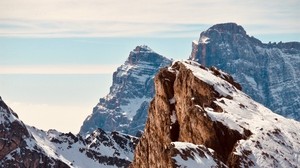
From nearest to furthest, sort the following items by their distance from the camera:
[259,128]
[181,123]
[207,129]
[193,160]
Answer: [193,160] → [207,129] → [259,128] → [181,123]

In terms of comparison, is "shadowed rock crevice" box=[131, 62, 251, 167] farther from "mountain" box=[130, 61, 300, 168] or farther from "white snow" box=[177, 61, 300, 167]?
"white snow" box=[177, 61, 300, 167]

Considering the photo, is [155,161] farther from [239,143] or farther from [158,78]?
[158,78]

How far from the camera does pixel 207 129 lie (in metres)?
85.8

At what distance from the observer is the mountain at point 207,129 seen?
254 feet

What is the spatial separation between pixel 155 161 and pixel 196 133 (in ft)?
26.7

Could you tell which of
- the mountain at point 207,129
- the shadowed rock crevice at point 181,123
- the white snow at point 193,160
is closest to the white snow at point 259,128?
the mountain at point 207,129

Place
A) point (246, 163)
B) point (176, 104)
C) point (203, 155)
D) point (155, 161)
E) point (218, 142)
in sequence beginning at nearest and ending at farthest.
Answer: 1. point (203, 155)
2. point (246, 163)
3. point (218, 142)
4. point (155, 161)
5. point (176, 104)

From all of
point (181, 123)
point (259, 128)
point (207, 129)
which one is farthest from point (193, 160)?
point (181, 123)

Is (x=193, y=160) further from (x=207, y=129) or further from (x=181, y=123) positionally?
(x=181, y=123)

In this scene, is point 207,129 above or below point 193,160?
above

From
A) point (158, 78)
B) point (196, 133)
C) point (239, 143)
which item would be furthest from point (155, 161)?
point (158, 78)

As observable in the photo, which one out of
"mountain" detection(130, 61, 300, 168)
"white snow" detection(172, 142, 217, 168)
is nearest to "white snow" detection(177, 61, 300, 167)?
"mountain" detection(130, 61, 300, 168)

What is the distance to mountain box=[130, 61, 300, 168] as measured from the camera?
7731 centimetres

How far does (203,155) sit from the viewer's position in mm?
72500
